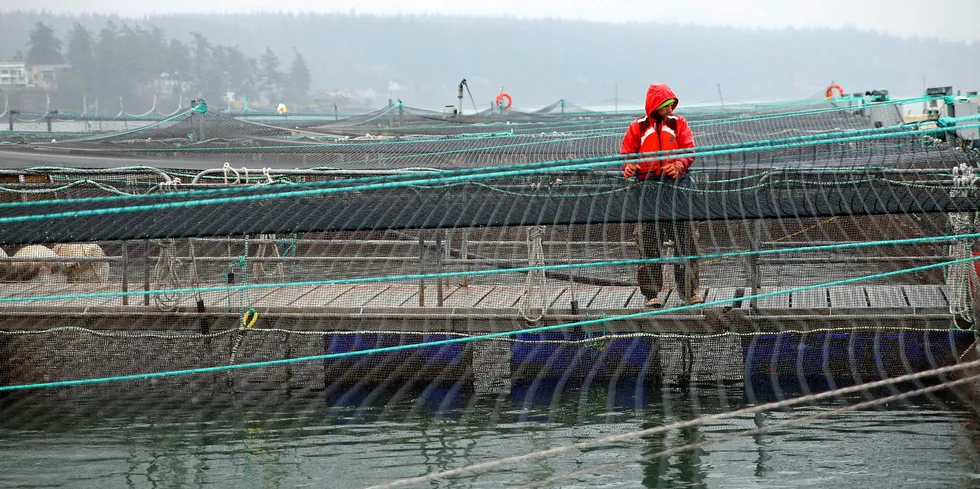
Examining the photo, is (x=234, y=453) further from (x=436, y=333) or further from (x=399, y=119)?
(x=399, y=119)

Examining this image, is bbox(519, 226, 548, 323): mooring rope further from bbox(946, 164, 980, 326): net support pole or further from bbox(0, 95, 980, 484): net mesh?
bbox(946, 164, 980, 326): net support pole

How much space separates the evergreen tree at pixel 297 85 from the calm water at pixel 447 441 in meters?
148

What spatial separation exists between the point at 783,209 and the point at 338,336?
172 inches

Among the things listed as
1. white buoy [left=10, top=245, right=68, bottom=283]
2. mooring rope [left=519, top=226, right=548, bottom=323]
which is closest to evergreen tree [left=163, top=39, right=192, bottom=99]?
white buoy [left=10, top=245, right=68, bottom=283]

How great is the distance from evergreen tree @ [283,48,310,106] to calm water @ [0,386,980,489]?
485 feet

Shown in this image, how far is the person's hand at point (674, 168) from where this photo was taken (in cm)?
849

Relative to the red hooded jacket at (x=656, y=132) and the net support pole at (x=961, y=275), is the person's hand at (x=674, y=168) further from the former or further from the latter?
the net support pole at (x=961, y=275)

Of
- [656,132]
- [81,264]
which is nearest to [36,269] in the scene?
[81,264]

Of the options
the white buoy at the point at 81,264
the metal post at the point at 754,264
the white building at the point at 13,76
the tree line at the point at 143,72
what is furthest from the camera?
the tree line at the point at 143,72

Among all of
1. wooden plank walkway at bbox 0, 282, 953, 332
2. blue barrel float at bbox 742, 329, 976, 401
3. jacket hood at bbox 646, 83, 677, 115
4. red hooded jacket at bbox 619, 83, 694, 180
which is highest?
jacket hood at bbox 646, 83, 677, 115

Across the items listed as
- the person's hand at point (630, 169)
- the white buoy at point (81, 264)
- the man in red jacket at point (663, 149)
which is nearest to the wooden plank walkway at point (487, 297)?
the man in red jacket at point (663, 149)

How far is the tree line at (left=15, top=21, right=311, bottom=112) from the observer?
124m

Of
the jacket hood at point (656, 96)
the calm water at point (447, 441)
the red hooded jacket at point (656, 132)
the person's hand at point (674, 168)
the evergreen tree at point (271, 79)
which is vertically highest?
the evergreen tree at point (271, 79)

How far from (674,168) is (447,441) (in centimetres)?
292
